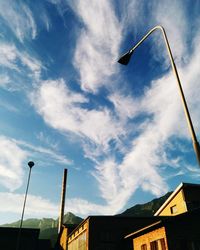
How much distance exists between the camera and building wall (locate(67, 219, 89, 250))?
88.6ft

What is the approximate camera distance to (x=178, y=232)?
56.0ft

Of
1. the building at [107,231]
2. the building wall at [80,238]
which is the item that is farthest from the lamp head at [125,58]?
the building wall at [80,238]

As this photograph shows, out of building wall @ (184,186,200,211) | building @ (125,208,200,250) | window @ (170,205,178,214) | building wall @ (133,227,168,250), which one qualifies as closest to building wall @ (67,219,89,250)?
building wall @ (133,227,168,250)

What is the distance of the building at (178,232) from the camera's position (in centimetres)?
1670

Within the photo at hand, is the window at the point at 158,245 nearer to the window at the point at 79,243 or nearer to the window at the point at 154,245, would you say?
the window at the point at 154,245

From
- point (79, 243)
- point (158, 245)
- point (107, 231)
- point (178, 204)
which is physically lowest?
point (158, 245)

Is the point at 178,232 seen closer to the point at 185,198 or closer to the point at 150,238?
the point at 150,238

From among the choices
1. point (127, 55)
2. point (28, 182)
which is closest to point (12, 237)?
point (28, 182)

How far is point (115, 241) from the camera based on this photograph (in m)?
26.3

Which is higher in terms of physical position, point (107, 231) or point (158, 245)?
point (107, 231)

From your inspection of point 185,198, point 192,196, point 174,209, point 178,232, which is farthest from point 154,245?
point 174,209

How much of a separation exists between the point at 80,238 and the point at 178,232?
16.3 meters

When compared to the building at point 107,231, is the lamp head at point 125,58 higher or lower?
higher

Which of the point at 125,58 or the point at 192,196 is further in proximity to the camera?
the point at 192,196
